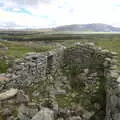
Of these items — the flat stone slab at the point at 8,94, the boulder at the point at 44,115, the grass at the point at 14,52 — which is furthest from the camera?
the grass at the point at 14,52

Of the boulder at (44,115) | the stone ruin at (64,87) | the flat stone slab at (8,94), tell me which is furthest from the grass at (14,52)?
the boulder at (44,115)

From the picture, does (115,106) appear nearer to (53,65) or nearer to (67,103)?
(67,103)

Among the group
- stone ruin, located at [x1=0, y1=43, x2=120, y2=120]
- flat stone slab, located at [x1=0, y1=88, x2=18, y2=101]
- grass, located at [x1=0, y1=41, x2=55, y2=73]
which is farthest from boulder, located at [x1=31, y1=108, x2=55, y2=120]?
grass, located at [x1=0, y1=41, x2=55, y2=73]

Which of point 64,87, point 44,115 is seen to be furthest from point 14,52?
point 44,115

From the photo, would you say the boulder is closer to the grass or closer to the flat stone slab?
the flat stone slab

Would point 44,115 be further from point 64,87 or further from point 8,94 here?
point 64,87

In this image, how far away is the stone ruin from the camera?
42.6 ft

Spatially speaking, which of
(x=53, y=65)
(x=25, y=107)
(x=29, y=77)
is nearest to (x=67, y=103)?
(x=25, y=107)

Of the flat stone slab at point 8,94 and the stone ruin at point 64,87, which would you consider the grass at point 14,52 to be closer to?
the stone ruin at point 64,87

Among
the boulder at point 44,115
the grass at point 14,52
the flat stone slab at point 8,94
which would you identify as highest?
the flat stone slab at point 8,94

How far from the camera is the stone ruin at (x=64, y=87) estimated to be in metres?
13.0

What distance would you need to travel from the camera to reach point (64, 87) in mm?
17453

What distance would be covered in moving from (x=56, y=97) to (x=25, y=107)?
281 cm

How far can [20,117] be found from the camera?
12.8 metres
